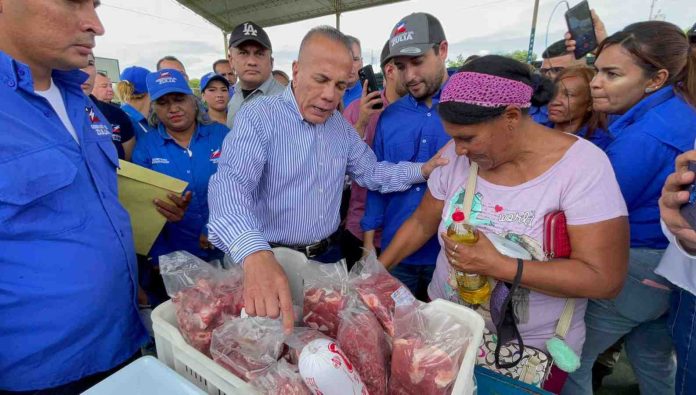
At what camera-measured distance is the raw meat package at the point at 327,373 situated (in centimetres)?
64

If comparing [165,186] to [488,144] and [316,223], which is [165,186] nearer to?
[316,223]

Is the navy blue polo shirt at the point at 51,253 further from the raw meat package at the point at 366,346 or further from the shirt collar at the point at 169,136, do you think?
the shirt collar at the point at 169,136

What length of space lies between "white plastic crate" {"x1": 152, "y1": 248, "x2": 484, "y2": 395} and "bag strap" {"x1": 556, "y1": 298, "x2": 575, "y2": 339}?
1.93 feet

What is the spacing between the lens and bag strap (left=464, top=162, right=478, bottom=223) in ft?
4.30

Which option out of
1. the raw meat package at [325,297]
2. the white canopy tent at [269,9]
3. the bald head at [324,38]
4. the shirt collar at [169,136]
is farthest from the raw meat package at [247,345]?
the white canopy tent at [269,9]

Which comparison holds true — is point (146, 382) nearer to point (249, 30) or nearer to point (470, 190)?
point (470, 190)

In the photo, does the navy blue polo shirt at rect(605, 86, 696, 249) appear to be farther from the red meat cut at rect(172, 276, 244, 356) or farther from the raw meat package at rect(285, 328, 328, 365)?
the red meat cut at rect(172, 276, 244, 356)

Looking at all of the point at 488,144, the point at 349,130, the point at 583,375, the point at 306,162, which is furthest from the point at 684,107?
the point at 306,162

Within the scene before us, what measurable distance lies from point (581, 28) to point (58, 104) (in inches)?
128

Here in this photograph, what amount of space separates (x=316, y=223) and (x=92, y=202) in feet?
2.95

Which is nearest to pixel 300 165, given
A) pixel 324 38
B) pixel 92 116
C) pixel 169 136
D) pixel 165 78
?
pixel 324 38

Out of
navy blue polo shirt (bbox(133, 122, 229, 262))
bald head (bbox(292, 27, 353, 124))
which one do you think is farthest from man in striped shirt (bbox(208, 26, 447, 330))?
navy blue polo shirt (bbox(133, 122, 229, 262))

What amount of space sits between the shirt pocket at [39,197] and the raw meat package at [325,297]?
77 centimetres

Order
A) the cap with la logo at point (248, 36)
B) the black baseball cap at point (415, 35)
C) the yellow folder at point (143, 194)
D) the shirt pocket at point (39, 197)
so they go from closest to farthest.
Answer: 1. the shirt pocket at point (39, 197)
2. the yellow folder at point (143, 194)
3. the black baseball cap at point (415, 35)
4. the cap with la logo at point (248, 36)
